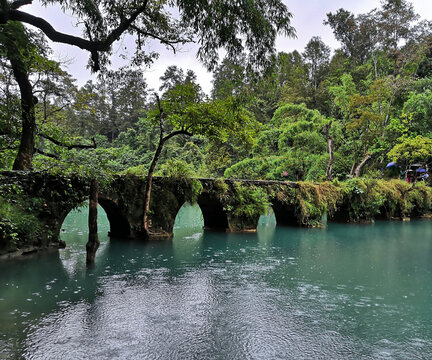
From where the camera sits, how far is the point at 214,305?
17.9 feet

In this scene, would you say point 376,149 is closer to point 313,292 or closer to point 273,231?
point 273,231

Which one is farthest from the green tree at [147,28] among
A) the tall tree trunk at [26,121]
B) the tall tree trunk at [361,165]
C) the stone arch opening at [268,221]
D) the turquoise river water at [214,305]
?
the tall tree trunk at [361,165]

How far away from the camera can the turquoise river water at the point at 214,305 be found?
4043mm

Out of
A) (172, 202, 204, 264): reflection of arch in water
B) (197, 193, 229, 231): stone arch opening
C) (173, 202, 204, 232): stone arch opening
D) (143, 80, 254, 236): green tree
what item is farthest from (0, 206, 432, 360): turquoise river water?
(173, 202, 204, 232): stone arch opening

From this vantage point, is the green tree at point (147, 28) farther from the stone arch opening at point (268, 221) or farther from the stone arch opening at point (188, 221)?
the stone arch opening at point (268, 221)

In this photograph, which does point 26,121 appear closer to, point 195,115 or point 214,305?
point 195,115

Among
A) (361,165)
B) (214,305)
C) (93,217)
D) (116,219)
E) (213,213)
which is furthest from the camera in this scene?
(361,165)

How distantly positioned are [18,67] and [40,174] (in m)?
2.53

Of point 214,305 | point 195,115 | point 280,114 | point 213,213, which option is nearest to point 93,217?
point 214,305

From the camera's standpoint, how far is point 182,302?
18.3ft

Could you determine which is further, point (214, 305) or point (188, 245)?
point (188, 245)

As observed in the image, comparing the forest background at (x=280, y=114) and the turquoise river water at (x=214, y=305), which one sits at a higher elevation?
the forest background at (x=280, y=114)

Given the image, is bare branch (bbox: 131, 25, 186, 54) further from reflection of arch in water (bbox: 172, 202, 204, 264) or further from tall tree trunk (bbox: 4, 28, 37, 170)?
reflection of arch in water (bbox: 172, 202, 204, 264)

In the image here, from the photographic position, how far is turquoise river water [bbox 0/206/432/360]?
159 inches
